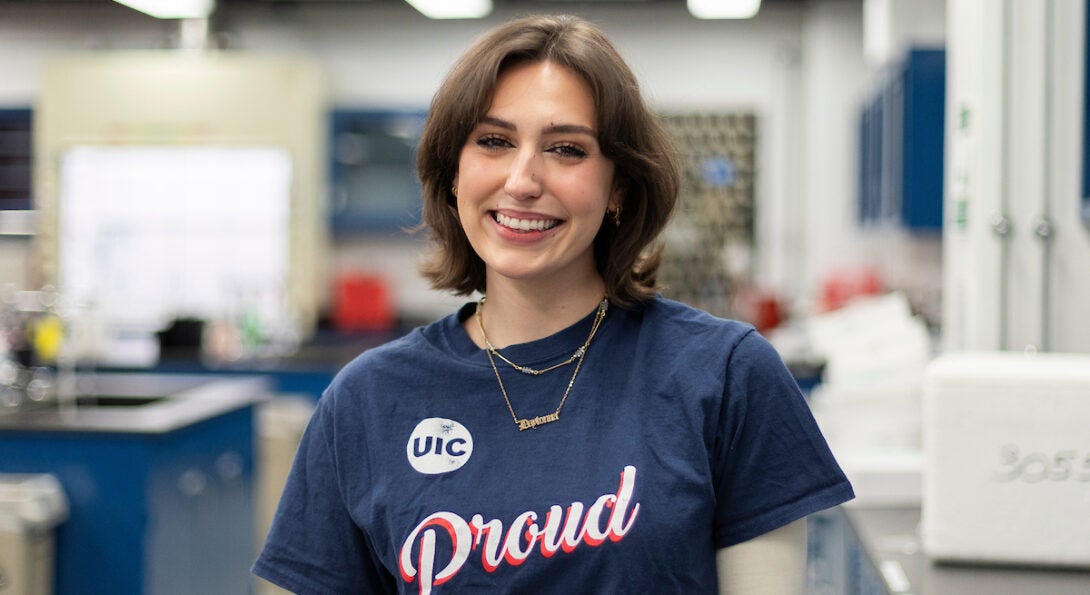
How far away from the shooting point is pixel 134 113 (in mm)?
6457

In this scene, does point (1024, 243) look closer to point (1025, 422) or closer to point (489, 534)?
point (1025, 422)

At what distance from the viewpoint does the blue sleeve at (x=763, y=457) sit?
1319 millimetres

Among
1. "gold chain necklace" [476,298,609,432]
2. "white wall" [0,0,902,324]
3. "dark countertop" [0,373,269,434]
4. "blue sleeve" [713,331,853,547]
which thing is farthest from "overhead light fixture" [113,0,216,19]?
"blue sleeve" [713,331,853,547]

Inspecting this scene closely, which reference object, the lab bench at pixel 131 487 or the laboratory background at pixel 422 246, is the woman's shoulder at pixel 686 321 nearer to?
the laboratory background at pixel 422 246

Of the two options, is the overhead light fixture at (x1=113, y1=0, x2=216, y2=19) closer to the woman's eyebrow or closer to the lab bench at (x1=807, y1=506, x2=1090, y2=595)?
the lab bench at (x1=807, y1=506, x2=1090, y2=595)

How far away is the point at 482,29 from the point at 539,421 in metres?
5.89

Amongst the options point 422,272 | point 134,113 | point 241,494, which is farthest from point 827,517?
point 134,113

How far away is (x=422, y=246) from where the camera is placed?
4.84 metres

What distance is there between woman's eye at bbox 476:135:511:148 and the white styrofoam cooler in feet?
2.98

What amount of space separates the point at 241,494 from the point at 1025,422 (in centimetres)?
291

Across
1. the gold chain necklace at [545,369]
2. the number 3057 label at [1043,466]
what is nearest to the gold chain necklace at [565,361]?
the gold chain necklace at [545,369]

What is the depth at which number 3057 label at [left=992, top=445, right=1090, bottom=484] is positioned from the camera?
1.84 m

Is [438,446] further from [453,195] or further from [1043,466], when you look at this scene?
[1043,466]

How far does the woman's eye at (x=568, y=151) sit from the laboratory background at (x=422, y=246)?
17cm
